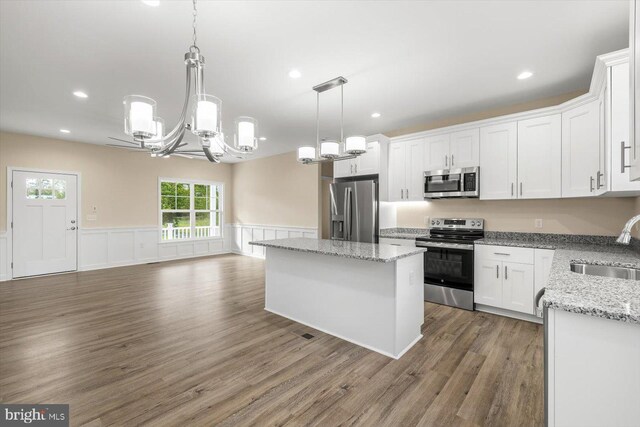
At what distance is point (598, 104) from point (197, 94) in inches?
148

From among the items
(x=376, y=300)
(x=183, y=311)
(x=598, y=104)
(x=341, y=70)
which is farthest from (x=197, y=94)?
(x=598, y=104)

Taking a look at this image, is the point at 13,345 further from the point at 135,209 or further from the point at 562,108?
the point at 562,108

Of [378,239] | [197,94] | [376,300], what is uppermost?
[197,94]

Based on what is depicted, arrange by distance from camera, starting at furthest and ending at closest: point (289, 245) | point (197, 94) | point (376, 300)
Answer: point (289, 245)
point (376, 300)
point (197, 94)

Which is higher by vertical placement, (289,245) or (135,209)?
(135,209)

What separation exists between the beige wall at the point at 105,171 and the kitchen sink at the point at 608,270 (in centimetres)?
791

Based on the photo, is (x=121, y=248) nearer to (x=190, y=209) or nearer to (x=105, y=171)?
(x=105, y=171)

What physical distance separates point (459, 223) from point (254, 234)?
548 cm

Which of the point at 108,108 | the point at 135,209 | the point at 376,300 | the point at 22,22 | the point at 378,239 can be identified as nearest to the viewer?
the point at 22,22

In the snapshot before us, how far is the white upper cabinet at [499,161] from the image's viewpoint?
12.2 ft

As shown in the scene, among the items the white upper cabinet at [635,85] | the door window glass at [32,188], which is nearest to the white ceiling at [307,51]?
the white upper cabinet at [635,85]

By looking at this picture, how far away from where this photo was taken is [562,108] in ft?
10.9

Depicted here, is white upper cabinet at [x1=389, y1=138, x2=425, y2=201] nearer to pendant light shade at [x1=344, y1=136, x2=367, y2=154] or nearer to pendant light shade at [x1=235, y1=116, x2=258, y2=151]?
pendant light shade at [x1=344, y1=136, x2=367, y2=154]

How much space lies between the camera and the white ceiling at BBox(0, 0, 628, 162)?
2107mm
